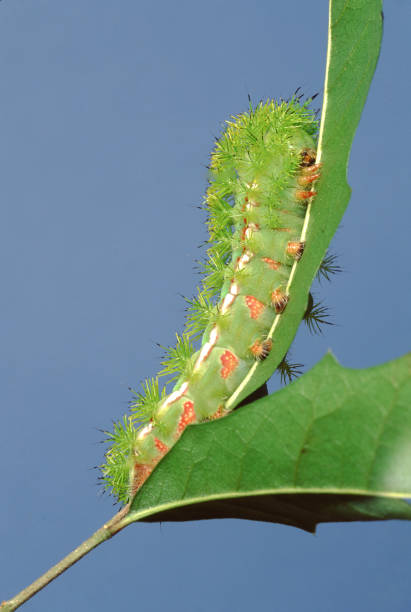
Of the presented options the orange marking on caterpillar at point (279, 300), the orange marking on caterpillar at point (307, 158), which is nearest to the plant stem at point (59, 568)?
the orange marking on caterpillar at point (279, 300)

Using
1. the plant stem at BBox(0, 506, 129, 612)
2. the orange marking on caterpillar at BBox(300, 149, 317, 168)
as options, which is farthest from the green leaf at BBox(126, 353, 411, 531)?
the orange marking on caterpillar at BBox(300, 149, 317, 168)

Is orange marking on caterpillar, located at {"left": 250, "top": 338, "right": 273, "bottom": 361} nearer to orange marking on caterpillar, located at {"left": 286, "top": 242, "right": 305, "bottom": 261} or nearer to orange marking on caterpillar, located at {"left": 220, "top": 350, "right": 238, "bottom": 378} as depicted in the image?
orange marking on caterpillar, located at {"left": 220, "top": 350, "right": 238, "bottom": 378}

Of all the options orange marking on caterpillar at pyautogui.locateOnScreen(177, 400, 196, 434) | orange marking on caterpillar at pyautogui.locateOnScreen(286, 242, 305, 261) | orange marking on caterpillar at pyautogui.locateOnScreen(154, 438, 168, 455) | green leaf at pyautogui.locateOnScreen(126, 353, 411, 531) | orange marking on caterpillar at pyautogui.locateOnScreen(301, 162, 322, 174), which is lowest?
green leaf at pyautogui.locateOnScreen(126, 353, 411, 531)

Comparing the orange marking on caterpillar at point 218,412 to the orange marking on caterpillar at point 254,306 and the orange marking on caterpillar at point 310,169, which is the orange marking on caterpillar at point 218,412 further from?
the orange marking on caterpillar at point 310,169

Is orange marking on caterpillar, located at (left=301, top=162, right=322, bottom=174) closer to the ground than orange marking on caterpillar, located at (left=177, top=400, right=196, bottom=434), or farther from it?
farther from it

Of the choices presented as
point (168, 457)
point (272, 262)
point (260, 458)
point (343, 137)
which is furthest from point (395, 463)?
point (272, 262)

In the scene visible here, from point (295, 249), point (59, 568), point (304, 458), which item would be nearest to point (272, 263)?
point (295, 249)

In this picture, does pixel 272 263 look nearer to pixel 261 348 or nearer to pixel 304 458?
pixel 261 348
